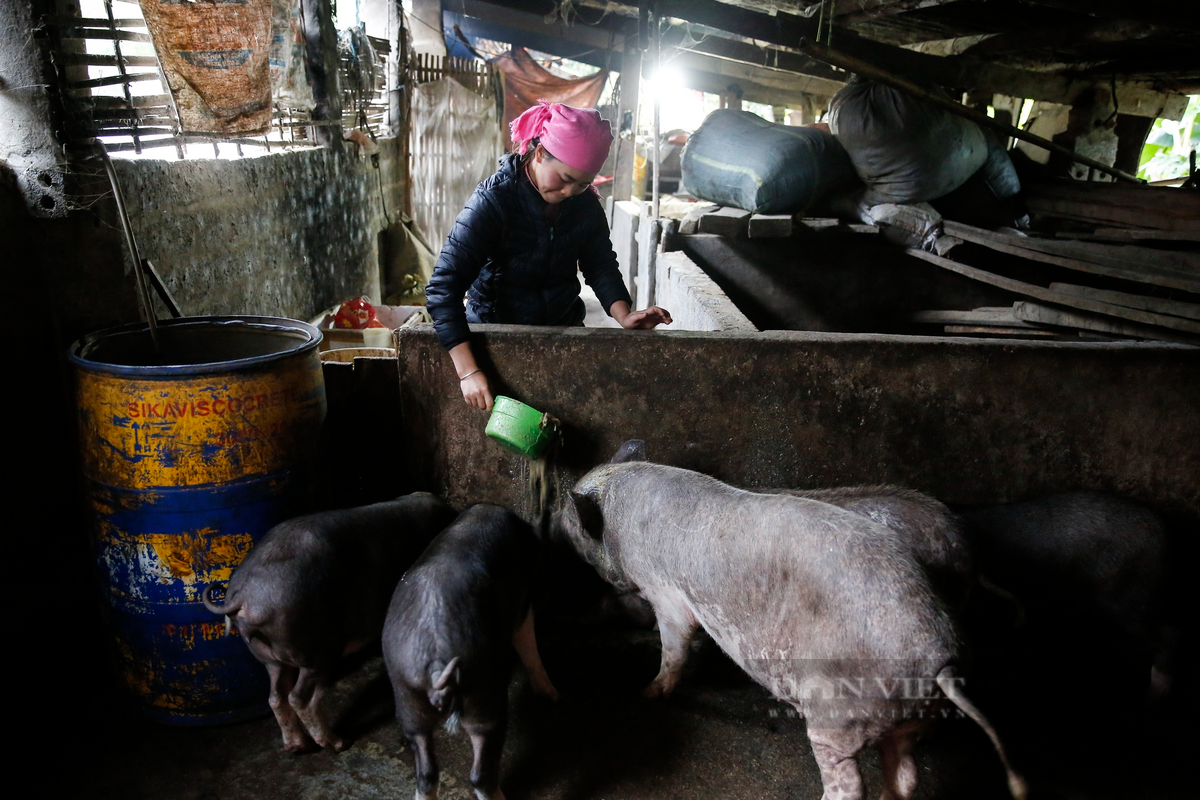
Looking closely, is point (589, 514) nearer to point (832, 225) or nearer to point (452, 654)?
point (452, 654)

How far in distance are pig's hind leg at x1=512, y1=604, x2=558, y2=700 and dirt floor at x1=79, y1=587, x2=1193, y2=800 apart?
0.06m

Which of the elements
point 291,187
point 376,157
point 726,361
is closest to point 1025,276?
point 726,361

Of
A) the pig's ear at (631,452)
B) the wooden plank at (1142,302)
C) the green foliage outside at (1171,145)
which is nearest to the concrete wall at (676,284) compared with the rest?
the pig's ear at (631,452)

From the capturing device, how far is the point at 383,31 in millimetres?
9289

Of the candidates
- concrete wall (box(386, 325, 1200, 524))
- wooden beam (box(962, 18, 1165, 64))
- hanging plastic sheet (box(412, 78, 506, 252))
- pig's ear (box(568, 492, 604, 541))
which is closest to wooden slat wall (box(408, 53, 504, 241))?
hanging plastic sheet (box(412, 78, 506, 252))

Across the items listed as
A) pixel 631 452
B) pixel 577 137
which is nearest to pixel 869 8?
pixel 577 137

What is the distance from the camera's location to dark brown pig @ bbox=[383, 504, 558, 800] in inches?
80.8

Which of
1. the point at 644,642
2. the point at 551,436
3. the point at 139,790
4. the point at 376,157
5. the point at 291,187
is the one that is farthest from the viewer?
the point at 376,157

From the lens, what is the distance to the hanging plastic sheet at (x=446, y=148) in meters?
9.69

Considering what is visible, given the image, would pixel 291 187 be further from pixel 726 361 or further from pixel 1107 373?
pixel 1107 373

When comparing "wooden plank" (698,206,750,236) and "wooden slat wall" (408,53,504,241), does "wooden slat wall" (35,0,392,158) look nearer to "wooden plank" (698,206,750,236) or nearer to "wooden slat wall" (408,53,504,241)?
"wooden plank" (698,206,750,236)

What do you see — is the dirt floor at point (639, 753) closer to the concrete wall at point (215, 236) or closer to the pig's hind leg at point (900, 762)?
the pig's hind leg at point (900, 762)

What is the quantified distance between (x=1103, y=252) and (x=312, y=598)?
4.87 meters

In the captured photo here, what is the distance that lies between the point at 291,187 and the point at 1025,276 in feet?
18.2
